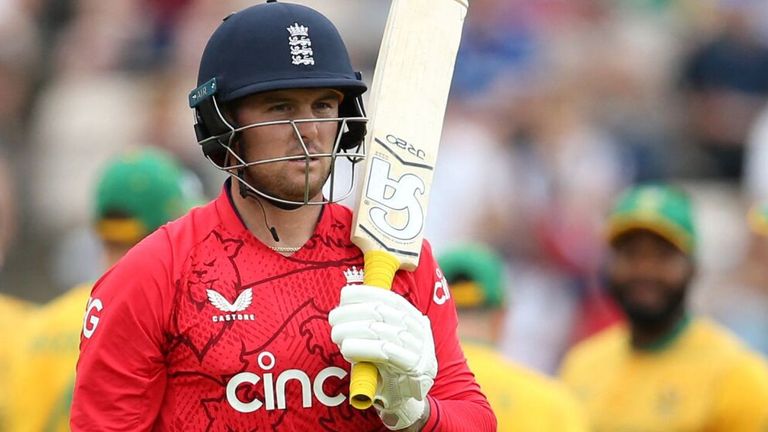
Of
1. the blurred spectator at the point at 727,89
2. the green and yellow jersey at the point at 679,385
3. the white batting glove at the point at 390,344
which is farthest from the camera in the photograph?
the blurred spectator at the point at 727,89

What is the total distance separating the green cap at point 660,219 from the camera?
22.5 ft

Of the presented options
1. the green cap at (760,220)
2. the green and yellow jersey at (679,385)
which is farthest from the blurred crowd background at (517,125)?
the green and yellow jersey at (679,385)

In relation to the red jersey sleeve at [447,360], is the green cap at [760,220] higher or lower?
lower

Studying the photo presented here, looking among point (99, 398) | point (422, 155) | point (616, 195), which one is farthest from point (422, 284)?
point (616, 195)

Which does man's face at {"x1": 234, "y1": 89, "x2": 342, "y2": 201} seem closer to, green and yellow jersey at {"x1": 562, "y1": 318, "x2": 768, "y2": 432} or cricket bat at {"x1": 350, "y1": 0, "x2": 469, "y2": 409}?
cricket bat at {"x1": 350, "y1": 0, "x2": 469, "y2": 409}

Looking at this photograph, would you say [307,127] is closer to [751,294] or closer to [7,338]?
[7,338]

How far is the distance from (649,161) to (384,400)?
758 cm

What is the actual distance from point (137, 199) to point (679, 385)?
2387 millimetres

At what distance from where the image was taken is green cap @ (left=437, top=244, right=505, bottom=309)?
648 cm

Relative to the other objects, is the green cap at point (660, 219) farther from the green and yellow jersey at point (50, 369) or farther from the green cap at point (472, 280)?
the green and yellow jersey at point (50, 369)

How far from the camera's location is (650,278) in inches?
273

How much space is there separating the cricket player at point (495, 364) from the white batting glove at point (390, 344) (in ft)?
7.75

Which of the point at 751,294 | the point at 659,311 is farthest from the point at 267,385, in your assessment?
the point at 751,294

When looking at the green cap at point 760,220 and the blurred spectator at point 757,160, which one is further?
the blurred spectator at point 757,160
